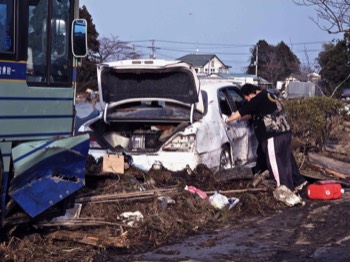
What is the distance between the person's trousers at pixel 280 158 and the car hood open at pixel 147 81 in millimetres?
1533

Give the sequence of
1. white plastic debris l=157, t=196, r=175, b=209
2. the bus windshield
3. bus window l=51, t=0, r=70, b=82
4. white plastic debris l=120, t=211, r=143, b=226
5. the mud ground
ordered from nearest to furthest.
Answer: the bus windshield < the mud ground < bus window l=51, t=0, r=70, b=82 < white plastic debris l=120, t=211, r=143, b=226 < white plastic debris l=157, t=196, r=175, b=209

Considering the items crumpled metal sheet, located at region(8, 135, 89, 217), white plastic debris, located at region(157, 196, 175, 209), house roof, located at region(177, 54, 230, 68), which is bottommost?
white plastic debris, located at region(157, 196, 175, 209)

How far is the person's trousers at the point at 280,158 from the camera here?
1173cm

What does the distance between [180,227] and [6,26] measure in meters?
3.44

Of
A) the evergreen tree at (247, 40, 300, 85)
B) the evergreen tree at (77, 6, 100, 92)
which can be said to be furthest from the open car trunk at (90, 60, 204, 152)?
the evergreen tree at (247, 40, 300, 85)

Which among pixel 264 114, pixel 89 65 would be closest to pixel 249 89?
pixel 264 114

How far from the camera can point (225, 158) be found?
1209 cm

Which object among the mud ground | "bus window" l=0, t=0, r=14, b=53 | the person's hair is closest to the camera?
"bus window" l=0, t=0, r=14, b=53

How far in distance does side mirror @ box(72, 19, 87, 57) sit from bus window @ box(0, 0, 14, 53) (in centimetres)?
88

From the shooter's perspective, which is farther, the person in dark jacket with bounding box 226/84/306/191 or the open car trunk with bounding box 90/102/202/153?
the person in dark jacket with bounding box 226/84/306/191

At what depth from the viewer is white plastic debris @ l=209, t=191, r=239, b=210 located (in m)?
10.1

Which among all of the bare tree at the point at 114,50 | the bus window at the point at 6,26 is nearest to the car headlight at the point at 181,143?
the bus window at the point at 6,26

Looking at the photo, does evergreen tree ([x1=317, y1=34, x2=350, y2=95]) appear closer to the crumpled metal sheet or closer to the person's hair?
Answer: the person's hair

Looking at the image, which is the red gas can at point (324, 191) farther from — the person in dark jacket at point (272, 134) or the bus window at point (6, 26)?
the bus window at point (6, 26)
